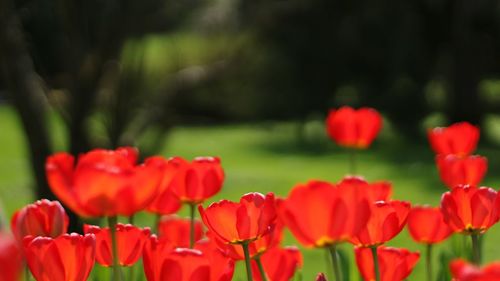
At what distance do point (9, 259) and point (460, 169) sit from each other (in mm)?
1177

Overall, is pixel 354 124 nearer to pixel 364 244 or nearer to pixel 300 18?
pixel 364 244

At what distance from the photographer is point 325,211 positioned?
1.14m

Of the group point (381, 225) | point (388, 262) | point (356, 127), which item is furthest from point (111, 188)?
point (356, 127)

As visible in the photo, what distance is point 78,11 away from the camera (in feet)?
18.2

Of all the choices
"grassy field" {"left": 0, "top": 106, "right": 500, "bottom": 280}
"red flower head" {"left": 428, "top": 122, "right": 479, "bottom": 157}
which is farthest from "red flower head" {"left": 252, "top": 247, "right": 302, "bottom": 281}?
"grassy field" {"left": 0, "top": 106, "right": 500, "bottom": 280}

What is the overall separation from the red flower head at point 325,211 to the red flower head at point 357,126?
172 centimetres

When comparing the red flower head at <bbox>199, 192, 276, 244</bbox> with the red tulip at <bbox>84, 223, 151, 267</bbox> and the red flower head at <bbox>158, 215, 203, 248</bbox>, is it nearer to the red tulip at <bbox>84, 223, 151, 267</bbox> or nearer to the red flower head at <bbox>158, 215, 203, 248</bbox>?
the red tulip at <bbox>84, 223, 151, 267</bbox>

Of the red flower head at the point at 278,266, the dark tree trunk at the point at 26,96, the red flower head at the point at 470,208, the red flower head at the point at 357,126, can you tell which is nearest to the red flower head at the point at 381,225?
the red flower head at the point at 470,208

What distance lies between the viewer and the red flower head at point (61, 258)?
1.16 metres

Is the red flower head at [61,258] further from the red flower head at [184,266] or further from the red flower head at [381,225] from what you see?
the red flower head at [381,225]

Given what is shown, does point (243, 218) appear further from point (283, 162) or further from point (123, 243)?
point (283, 162)

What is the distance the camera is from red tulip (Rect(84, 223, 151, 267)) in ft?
4.44

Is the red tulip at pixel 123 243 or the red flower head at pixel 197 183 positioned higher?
the red flower head at pixel 197 183

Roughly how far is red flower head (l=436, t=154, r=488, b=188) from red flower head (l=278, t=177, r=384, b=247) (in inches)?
23.6
